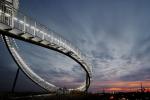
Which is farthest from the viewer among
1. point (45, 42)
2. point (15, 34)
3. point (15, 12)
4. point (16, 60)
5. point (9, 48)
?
point (16, 60)

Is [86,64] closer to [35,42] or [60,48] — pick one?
[60,48]

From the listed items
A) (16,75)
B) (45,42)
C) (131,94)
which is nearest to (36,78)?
(16,75)

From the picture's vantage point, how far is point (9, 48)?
41094 millimetres

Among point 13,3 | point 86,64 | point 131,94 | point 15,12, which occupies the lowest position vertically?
point 131,94

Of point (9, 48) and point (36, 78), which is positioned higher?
point (9, 48)

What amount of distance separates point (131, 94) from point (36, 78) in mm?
82596

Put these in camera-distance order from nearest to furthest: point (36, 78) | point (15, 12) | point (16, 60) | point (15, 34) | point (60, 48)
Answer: point (15, 34), point (15, 12), point (60, 48), point (16, 60), point (36, 78)

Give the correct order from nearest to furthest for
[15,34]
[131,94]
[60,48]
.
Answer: [15,34], [60,48], [131,94]

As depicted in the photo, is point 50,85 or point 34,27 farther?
point 50,85

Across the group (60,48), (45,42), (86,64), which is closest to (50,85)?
(86,64)

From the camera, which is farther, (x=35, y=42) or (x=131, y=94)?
(x=131, y=94)

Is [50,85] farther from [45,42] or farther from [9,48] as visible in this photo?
[45,42]

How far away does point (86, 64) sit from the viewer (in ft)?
168

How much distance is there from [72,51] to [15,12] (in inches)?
593
